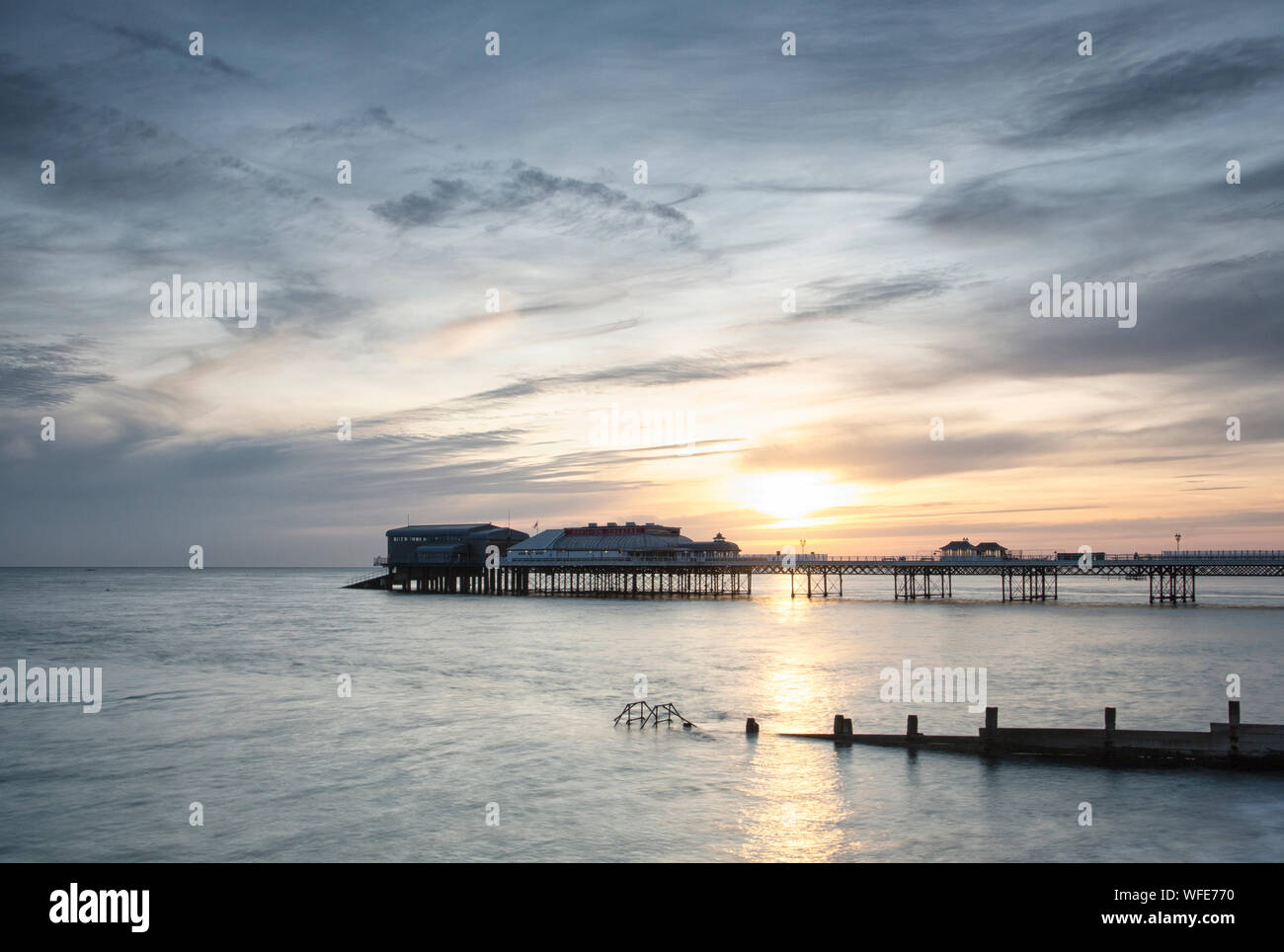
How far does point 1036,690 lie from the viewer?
4953 cm

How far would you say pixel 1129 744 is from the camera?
29.3 m

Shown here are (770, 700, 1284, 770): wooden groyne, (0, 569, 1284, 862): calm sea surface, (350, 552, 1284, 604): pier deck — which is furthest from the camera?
(350, 552, 1284, 604): pier deck

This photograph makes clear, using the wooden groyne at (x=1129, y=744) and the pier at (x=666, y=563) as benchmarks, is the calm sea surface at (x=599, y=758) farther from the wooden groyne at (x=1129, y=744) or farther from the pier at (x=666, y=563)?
the pier at (x=666, y=563)

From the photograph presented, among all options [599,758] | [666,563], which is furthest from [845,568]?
[599,758]

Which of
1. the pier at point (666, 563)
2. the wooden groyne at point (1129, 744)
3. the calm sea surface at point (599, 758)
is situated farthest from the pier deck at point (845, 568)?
the wooden groyne at point (1129, 744)

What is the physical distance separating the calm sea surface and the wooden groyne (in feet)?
2.20

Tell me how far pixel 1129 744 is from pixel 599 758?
18.1 metres

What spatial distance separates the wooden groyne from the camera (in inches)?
1103

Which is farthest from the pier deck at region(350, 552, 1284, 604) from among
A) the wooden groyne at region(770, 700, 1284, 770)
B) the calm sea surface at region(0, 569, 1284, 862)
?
the wooden groyne at region(770, 700, 1284, 770)

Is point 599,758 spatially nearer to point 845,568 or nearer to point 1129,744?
point 1129,744

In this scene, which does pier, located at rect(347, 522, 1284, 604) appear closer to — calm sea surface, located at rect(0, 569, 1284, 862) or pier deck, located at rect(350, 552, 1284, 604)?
pier deck, located at rect(350, 552, 1284, 604)

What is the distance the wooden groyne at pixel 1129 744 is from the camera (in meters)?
28.0
